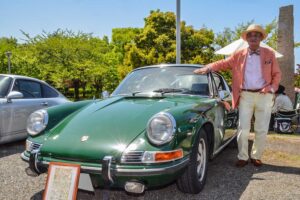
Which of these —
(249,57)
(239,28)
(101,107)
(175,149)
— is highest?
(239,28)

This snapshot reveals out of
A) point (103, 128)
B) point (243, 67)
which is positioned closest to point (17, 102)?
point (103, 128)

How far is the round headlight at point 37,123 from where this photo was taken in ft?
10.9

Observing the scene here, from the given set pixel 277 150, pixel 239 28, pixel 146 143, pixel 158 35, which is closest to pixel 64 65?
pixel 158 35

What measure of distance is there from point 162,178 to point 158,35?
77.7ft

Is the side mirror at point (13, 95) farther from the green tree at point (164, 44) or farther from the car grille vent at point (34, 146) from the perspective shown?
the green tree at point (164, 44)

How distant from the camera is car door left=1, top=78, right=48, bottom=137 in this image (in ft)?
18.0

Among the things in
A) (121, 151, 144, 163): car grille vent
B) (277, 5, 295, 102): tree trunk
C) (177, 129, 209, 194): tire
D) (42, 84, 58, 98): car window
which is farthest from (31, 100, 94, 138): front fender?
(277, 5, 295, 102): tree trunk

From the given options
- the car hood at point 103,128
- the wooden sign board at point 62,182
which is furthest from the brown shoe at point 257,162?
the wooden sign board at point 62,182

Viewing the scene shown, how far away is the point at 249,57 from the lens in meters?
4.45

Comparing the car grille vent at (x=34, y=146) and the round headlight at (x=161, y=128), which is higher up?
the round headlight at (x=161, y=128)

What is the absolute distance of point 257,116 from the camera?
451cm

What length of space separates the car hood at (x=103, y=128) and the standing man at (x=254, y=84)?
3.83 feet

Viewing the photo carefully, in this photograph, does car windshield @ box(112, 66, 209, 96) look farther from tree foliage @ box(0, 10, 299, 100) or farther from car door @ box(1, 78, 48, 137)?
tree foliage @ box(0, 10, 299, 100)

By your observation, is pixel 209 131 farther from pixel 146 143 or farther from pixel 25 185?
pixel 25 185
